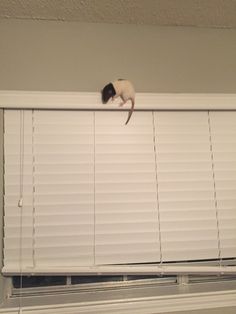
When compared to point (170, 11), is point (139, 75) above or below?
below

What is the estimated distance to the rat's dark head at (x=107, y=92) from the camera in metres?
1.44

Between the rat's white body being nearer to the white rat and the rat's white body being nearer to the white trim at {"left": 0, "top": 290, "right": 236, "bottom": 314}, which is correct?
the white rat

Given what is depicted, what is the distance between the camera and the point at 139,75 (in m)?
1.62

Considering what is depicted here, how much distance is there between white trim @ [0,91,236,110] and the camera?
1486 millimetres

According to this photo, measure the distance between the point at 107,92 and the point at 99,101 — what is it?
0.10 m

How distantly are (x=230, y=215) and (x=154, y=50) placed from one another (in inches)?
38.0

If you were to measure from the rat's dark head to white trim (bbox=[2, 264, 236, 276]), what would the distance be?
812 mm

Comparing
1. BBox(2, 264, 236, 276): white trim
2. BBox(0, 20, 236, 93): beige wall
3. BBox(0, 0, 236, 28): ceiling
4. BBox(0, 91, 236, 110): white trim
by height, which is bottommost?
BBox(2, 264, 236, 276): white trim

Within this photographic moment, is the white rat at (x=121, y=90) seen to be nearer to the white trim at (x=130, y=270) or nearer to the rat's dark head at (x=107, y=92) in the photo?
the rat's dark head at (x=107, y=92)

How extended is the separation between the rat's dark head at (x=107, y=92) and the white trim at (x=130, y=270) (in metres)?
0.81

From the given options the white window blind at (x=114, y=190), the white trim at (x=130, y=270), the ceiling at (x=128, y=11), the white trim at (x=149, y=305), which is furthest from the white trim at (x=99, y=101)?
the white trim at (x=149, y=305)

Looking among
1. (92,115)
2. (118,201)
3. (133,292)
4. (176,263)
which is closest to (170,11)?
(92,115)

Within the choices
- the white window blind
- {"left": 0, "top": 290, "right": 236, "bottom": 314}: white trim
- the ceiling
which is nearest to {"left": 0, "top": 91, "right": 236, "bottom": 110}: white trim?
the white window blind

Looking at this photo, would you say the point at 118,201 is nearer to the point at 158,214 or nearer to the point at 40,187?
the point at 158,214
